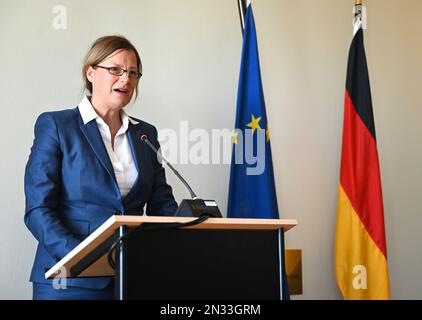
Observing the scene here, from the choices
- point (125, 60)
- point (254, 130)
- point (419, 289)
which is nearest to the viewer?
point (125, 60)

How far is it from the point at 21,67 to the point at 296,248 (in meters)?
1.86

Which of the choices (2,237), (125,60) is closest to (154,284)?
(125,60)

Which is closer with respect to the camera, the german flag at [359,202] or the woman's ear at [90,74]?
the woman's ear at [90,74]

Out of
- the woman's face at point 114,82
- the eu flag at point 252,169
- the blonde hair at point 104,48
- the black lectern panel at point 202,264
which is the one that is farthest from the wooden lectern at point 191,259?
the eu flag at point 252,169

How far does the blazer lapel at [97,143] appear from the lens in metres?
2.47

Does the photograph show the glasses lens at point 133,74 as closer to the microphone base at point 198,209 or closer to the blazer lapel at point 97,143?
the blazer lapel at point 97,143

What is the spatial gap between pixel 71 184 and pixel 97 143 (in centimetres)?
20

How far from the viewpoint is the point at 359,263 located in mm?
3547

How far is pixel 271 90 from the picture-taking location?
3.79 m


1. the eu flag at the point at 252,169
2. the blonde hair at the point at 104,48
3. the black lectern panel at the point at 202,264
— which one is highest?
the blonde hair at the point at 104,48

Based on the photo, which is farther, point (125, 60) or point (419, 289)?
point (419, 289)

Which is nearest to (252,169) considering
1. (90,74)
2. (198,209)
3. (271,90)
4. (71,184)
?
(271,90)
